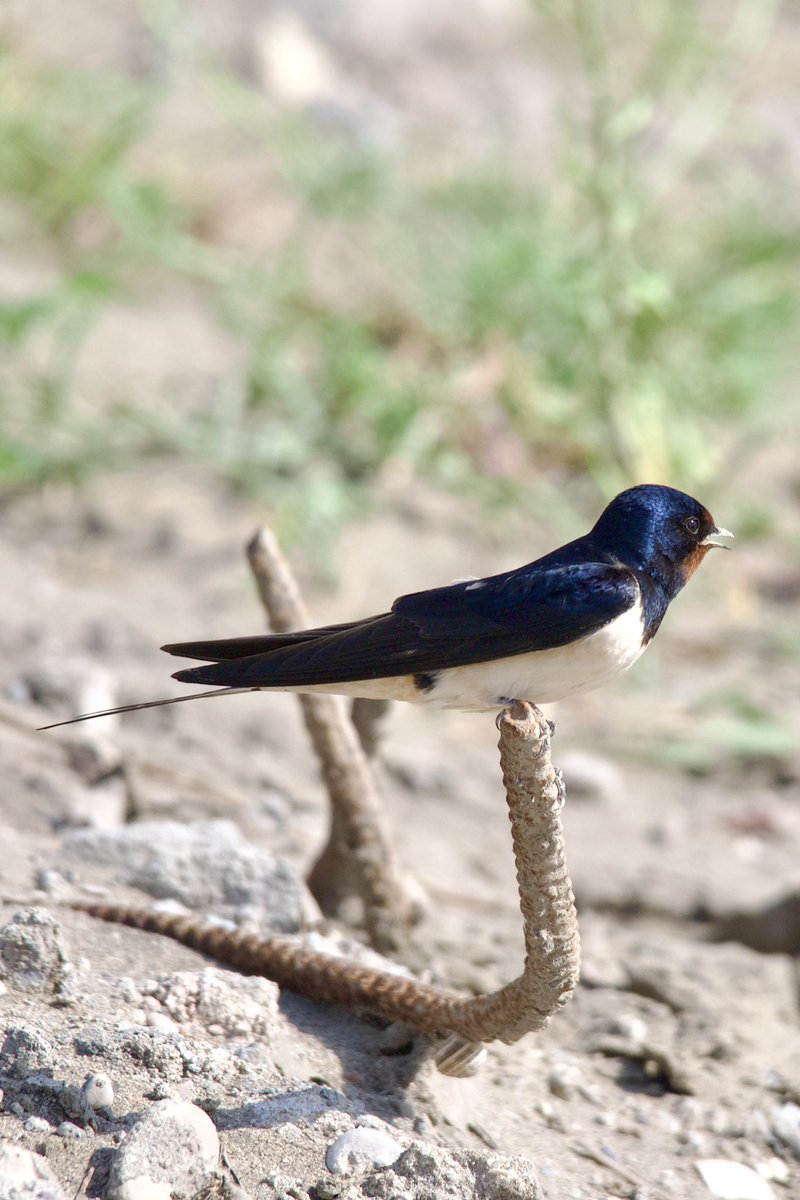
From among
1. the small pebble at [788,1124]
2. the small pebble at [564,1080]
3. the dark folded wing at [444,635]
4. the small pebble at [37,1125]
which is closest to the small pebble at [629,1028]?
the small pebble at [564,1080]

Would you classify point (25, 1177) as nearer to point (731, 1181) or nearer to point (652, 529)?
point (731, 1181)

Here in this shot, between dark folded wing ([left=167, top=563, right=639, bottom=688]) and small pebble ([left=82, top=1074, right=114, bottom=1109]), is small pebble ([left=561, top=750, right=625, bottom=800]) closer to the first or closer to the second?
dark folded wing ([left=167, top=563, right=639, bottom=688])

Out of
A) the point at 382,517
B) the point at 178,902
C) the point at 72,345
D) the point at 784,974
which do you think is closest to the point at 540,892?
the point at 178,902

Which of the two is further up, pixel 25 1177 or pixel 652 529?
pixel 652 529

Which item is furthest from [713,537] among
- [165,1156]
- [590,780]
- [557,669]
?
[590,780]

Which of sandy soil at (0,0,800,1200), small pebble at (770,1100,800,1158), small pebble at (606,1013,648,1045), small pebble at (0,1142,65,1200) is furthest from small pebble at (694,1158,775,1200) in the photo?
small pebble at (0,1142,65,1200)

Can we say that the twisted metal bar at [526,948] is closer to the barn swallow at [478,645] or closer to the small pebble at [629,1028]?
the barn swallow at [478,645]

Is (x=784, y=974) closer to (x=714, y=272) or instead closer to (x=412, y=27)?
(x=714, y=272)

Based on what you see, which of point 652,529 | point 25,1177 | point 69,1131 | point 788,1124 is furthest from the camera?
point 788,1124
